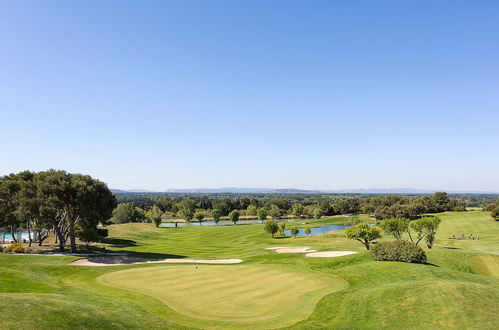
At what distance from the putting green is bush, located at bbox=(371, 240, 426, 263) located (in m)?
9.03

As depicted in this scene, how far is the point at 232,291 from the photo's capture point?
2688 cm

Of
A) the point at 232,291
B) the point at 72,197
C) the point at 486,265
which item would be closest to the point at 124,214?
the point at 72,197

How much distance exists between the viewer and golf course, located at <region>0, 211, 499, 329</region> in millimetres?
19141

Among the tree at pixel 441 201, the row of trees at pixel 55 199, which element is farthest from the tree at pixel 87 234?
the tree at pixel 441 201

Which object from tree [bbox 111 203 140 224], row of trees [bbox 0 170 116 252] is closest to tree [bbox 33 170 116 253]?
row of trees [bbox 0 170 116 252]

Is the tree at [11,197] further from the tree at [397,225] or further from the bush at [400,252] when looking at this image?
the tree at [397,225]

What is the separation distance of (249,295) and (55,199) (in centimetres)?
3752

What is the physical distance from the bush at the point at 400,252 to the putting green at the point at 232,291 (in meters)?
9.03

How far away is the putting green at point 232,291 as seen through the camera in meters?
21.3

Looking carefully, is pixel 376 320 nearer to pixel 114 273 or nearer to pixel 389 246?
pixel 389 246

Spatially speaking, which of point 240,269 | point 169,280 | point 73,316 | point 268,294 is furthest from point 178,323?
point 240,269

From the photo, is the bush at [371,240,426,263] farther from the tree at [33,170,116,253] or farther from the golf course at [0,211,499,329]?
the tree at [33,170,116,253]

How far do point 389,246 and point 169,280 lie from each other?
88.2 feet

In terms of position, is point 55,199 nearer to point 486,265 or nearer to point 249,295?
point 249,295
